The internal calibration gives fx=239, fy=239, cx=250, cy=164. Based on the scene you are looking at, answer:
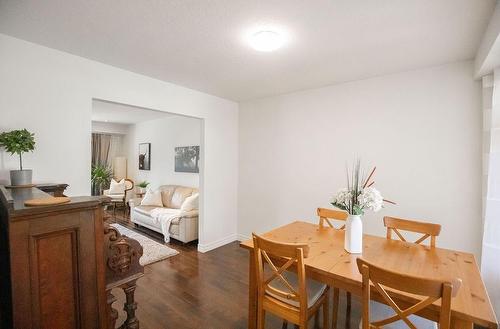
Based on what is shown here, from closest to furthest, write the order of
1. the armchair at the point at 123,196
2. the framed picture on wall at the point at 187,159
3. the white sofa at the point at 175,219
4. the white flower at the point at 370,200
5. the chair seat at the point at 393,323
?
the chair seat at the point at 393,323, the white flower at the point at 370,200, the white sofa at the point at 175,219, the framed picture on wall at the point at 187,159, the armchair at the point at 123,196

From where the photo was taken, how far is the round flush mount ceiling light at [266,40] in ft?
6.25

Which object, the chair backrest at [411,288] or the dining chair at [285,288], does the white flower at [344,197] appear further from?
the chair backrest at [411,288]

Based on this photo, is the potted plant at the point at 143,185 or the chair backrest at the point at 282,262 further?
the potted plant at the point at 143,185

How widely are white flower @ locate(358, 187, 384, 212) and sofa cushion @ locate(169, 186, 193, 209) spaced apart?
371 centimetres

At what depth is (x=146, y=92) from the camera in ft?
9.64

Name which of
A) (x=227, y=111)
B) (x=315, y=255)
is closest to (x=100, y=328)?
(x=315, y=255)

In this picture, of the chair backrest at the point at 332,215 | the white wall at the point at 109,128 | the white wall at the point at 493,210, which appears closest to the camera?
the white wall at the point at 493,210

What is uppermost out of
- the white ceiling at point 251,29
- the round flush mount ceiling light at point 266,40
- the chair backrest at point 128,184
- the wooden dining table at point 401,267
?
the white ceiling at point 251,29

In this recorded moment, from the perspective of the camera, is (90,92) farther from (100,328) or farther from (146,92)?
(100,328)

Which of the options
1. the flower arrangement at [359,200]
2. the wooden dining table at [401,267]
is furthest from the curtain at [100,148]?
the flower arrangement at [359,200]

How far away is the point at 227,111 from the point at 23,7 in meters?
2.73

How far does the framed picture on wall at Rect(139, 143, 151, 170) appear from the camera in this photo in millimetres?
6414

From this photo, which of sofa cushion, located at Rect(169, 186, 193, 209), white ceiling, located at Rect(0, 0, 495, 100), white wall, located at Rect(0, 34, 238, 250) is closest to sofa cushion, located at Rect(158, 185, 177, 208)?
sofa cushion, located at Rect(169, 186, 193, 209)

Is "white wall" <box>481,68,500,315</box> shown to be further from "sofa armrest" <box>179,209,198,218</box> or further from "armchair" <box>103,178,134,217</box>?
"armchair" <box>103,178,134,217</box>
